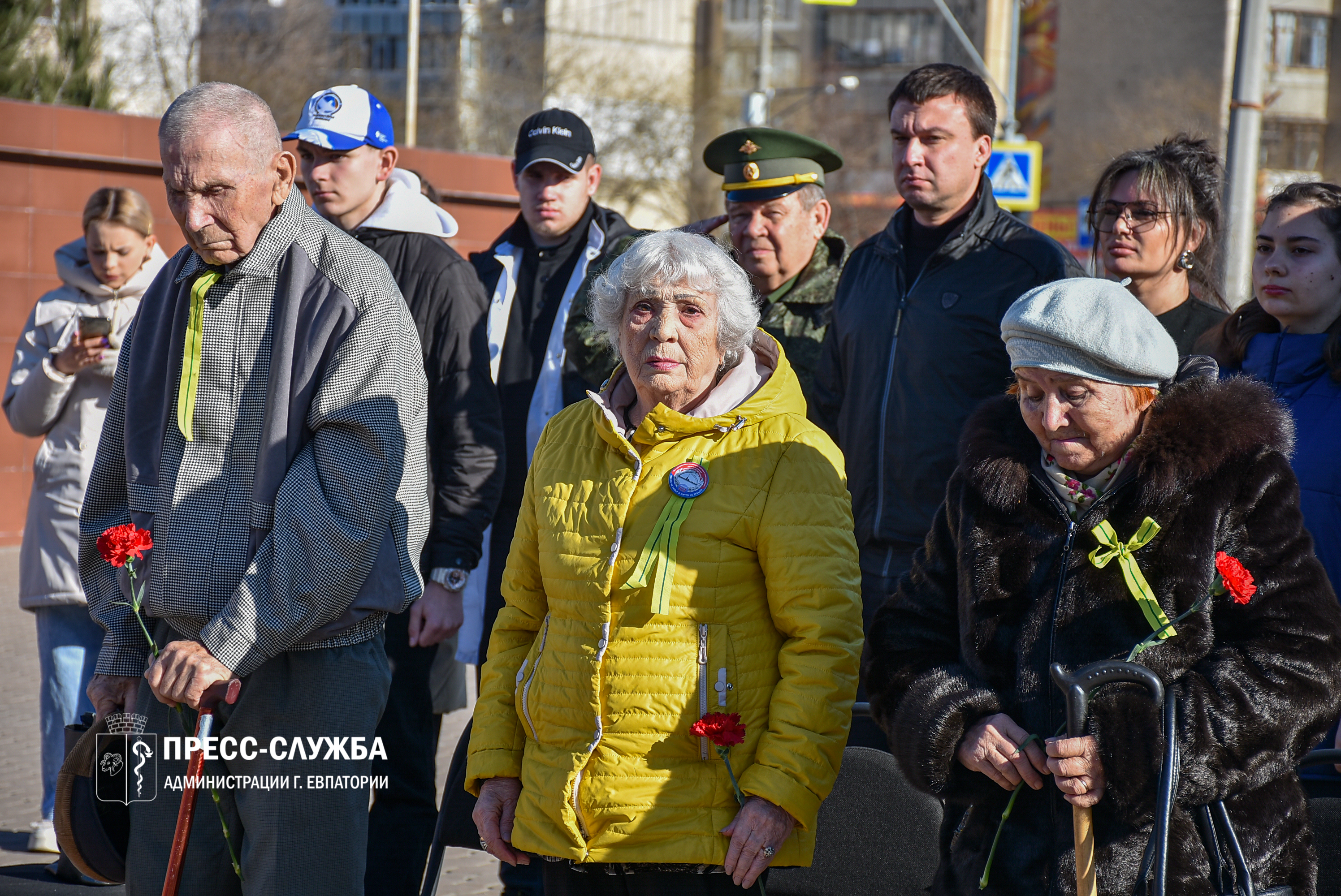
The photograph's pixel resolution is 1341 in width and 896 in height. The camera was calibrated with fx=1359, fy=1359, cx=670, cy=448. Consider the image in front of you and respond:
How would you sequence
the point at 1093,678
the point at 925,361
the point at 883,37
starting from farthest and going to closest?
the point at 883,37 < the point at 925,361 < the point at 1093,678

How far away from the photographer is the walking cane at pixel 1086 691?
2.31 meters

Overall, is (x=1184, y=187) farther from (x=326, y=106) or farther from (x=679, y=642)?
(x=326, y=106)

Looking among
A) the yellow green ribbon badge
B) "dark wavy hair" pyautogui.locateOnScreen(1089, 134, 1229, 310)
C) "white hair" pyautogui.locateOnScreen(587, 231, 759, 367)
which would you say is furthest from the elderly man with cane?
"dark wavy hair" pyautogui.locateOnScreen(1089, 134, 1229, 310)

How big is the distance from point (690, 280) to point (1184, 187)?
6.63 feet

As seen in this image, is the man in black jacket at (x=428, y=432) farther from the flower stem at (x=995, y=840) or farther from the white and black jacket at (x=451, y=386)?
the flower stem at (x=995, y=840)

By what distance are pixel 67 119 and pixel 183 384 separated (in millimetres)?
8246

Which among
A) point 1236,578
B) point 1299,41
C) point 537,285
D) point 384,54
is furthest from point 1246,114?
point 384,54

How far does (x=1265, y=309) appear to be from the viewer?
3.68 meters

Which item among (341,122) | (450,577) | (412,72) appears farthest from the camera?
(412,72)

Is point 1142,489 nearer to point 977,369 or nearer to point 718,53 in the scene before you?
point 977,369

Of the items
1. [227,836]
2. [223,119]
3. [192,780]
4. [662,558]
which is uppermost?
[223,119]

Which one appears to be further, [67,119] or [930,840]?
[67,119]

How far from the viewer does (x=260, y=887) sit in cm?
295

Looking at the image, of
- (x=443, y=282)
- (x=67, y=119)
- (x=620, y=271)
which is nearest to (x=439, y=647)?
(x=443, y=282)
